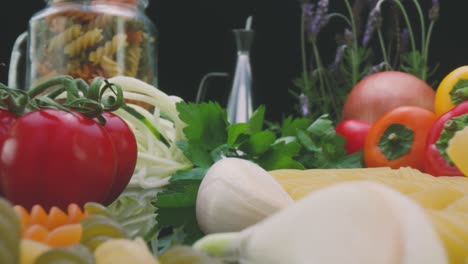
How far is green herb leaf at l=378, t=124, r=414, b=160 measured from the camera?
1063mm

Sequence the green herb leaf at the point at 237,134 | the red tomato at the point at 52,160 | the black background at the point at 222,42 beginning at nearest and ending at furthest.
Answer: the red tomato at the point at 52,160, the green herb leaf at the point at 237,134, the black background at the point at 222,42

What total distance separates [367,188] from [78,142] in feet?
1.01

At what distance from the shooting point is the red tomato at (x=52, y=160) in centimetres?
52

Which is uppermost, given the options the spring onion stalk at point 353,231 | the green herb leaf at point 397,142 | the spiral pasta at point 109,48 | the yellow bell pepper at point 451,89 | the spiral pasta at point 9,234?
the spiral pasta at point 9,234

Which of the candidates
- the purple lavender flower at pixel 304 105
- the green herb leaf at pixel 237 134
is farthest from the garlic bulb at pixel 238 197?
the purple lavender flower at pixel 304 105

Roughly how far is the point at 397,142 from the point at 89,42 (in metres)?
0.52

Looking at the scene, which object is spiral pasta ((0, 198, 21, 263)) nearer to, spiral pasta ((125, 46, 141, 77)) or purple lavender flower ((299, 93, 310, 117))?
spiral pasta ((125, 46, 141, 77))

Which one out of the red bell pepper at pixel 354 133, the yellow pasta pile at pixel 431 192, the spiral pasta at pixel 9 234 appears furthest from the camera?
the red bell pepper at pixel 354 133

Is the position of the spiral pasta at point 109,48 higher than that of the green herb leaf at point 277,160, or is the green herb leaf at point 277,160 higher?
the spiral pasta at point 109,48

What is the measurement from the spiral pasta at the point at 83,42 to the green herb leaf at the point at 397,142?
50cm

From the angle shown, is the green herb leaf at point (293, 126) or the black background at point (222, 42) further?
the black background at point (222, 42)

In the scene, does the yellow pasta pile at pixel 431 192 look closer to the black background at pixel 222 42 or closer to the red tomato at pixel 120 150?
the red tomato at pixel 120 150

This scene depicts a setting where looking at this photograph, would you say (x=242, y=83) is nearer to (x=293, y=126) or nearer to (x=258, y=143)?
(x=293, y=126)

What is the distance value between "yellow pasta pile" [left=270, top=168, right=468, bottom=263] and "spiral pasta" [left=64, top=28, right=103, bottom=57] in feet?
1.63
